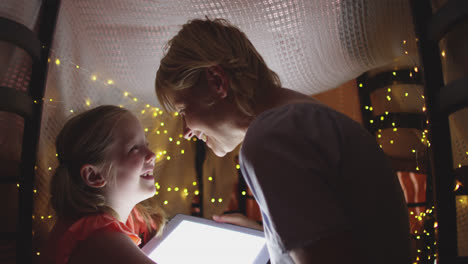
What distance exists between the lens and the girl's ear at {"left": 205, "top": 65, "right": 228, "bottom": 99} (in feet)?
2.83

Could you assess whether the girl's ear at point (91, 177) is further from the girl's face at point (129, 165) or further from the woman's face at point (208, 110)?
the woman's face at point (208, 110)

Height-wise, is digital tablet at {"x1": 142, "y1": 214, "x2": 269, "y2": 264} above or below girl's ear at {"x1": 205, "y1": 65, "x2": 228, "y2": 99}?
below

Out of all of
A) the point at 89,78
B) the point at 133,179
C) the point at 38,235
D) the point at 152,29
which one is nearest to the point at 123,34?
the point at 152,29

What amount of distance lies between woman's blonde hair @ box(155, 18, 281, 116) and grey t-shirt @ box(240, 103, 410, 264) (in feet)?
0.85

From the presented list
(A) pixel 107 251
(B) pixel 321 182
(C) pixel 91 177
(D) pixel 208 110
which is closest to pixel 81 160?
(C) pixel 91 177

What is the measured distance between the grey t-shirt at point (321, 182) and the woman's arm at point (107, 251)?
0.46 metres

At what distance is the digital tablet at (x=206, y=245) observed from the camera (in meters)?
1.04

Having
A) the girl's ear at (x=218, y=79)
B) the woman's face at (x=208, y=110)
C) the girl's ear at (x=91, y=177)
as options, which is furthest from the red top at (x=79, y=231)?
the girl's ear at (x=218, y=79)

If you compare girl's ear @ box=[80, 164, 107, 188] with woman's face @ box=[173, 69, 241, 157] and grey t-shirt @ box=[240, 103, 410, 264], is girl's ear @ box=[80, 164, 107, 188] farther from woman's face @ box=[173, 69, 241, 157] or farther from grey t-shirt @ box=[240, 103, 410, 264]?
grey t-shirt @ box=[240, 103, 410, 264]

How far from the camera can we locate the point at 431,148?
2.00 ft

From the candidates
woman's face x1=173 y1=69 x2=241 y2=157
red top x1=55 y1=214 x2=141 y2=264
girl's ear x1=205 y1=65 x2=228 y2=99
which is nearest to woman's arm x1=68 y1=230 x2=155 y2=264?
red top x1=55 y1=214 x2=141 y2=264

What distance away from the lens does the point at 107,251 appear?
2.75ft

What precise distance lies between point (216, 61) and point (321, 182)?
0.49m

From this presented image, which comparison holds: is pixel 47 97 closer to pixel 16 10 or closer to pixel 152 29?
Answer: pixel 16 10
